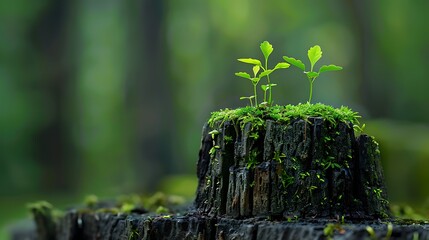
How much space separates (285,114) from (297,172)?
35cm

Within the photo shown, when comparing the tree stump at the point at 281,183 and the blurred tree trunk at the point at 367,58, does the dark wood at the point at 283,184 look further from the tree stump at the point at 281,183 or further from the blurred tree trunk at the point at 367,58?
the blurred tree trunk at the point at 367,58

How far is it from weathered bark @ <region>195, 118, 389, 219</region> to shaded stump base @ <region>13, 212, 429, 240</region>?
0.34 ft

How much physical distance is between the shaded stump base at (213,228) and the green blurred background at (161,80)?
6.34 metres

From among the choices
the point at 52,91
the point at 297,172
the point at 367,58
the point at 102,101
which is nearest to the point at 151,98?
the point at 52,91

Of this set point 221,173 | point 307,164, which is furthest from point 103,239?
point 307,164

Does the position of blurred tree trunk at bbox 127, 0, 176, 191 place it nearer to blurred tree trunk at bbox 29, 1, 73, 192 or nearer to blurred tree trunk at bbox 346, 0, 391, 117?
blurred tree trunk at bbox 29, 1, 73, 192

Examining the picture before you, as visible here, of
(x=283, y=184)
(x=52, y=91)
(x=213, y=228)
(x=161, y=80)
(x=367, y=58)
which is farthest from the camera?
(x=52, y=91)

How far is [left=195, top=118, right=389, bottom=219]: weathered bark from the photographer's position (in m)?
3.49

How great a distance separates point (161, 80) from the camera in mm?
14953

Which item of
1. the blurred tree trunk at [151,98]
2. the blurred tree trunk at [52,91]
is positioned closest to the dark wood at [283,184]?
the blurred tree trunk at [151,98]

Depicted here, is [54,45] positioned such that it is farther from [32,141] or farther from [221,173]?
[221,173]

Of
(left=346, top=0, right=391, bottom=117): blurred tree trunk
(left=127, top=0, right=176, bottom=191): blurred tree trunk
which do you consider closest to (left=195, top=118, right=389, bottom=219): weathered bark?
(left=127, top=0, right=176, bottom=191): blurred tree trunk

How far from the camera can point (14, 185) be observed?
20.9 metres

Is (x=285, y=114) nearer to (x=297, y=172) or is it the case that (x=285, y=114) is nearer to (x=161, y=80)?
(x=297, y=172)
